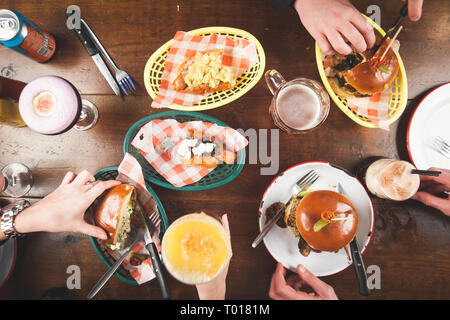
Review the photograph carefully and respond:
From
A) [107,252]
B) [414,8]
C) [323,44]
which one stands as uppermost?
[414,8]

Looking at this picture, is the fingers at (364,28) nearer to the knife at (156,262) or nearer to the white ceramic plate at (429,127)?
the white ceramic plate at (429,127)

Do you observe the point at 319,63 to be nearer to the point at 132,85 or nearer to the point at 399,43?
the point at 399,43

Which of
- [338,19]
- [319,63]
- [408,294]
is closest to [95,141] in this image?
[319,63]

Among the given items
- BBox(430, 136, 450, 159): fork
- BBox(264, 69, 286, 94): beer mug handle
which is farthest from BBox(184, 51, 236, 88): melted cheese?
BBox(430, 136, 450, 159): fork

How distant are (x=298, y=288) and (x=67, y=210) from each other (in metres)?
1.05

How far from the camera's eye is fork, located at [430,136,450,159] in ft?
3.67

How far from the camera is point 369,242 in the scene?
3.80ft

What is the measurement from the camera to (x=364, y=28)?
3.40 ft

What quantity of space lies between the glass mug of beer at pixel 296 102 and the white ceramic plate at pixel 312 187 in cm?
19

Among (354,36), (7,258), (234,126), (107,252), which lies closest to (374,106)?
(354,36)

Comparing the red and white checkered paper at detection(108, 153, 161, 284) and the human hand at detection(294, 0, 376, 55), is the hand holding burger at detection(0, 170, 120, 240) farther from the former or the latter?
the human hand at detection(294, 0, 376, 55)

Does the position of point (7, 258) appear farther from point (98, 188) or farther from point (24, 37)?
point (24, 37)

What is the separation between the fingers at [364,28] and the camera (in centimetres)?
103

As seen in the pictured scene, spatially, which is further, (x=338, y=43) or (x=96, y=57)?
(x=96, y=57)
